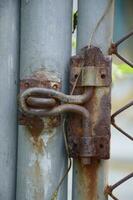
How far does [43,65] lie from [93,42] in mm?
82

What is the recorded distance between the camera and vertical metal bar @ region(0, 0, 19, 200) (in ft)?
1.98

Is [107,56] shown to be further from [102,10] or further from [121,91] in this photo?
[121,91]

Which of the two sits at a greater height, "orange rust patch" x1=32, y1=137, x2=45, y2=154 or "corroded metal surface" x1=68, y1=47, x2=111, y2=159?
"corroded metal surface" x1=68, y1=47, x2=111, y2=159

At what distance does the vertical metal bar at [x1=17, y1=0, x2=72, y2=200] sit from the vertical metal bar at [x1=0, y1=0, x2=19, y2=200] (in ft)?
0.05

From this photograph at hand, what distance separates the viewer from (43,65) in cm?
58

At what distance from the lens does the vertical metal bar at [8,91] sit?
60cm

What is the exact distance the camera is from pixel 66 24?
1.95 ft

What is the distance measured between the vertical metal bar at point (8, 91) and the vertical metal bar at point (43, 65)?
15 mm

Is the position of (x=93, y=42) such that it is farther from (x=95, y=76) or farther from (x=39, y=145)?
(x=39, y=145)

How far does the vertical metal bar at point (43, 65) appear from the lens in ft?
1.90

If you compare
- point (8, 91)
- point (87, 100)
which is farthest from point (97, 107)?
point (8, 91)

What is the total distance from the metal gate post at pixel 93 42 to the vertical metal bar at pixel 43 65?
0.02 m

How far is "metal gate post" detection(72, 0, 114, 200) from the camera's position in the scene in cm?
60

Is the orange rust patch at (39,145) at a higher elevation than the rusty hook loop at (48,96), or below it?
below
